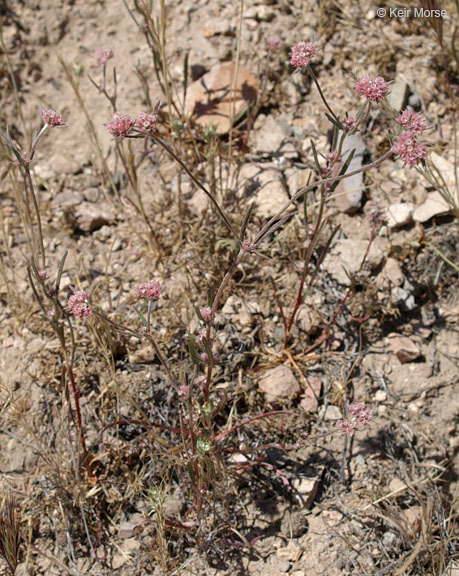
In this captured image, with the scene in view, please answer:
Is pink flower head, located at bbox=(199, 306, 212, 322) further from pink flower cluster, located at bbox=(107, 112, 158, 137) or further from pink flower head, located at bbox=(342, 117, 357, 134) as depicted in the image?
pink flower head, located at bbox=(342, 117, 357, 134)

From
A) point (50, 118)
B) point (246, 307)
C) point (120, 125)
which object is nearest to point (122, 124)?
point (120, 125)

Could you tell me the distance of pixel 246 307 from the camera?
309 centimetres

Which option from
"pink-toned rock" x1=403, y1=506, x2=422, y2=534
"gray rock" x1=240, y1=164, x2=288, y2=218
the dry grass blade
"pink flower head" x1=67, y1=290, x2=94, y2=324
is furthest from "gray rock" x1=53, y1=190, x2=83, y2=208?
"pink-toned rock" x1=403, y1=506, x2=422, y2=534

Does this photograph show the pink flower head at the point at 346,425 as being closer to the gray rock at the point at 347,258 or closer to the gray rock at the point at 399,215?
the gray rock at the point at 347,258

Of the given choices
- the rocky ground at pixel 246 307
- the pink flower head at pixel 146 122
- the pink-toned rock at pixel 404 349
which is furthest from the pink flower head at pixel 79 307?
the pink-toned rock at pixel 404 349

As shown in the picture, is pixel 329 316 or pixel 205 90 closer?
pixel 329 316

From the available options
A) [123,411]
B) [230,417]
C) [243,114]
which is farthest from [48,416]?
[243,114]

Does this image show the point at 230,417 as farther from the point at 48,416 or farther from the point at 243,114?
the point at 243,114

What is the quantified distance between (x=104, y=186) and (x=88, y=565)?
235 cm

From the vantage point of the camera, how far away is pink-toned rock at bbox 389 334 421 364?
9.78 ft

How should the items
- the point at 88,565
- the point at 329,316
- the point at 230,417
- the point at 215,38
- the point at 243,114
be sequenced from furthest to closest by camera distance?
the point at 215,38
the point at 243,114
the point at 329,316
the point at 230,417
the point at 88,565

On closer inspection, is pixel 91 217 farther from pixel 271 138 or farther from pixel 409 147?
pixel 409 147

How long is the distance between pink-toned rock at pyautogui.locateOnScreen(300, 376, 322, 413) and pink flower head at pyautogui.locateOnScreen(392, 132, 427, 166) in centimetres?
145

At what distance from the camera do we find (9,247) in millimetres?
3398
